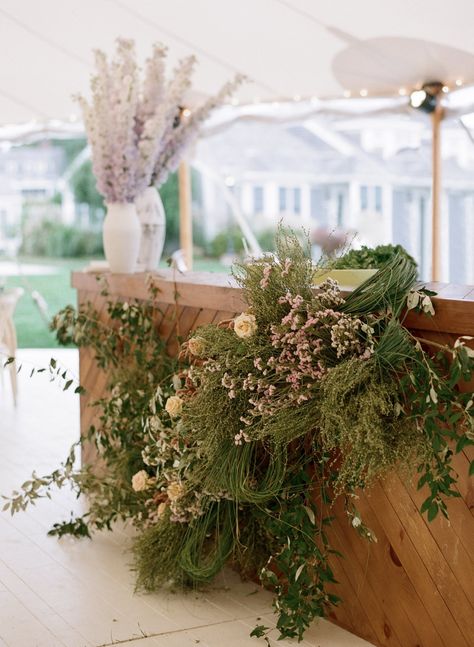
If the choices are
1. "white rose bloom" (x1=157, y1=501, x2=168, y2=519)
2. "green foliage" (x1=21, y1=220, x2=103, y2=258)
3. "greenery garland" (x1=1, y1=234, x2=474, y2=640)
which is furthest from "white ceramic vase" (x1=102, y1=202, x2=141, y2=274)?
"green foliage" (x1=21, y1=220, x2=103, y2=258)

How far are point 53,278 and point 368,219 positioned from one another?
388 centimetres

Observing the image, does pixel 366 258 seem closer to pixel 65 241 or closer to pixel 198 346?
pixel 198 346

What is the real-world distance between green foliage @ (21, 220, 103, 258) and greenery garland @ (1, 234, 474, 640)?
7384 millimetres

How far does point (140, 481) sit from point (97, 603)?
0.42 m

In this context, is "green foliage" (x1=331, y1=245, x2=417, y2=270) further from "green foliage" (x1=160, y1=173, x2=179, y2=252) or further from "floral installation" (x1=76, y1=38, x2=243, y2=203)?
"green foliage" (x1=160, y1=173, x2=179, y2=252)

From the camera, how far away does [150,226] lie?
432 centimetres

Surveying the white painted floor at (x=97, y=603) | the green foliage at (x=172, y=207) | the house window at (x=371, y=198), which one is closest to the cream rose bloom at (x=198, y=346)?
the white painted floor at (x=97, y=603)

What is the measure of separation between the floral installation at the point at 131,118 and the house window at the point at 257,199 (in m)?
5.50

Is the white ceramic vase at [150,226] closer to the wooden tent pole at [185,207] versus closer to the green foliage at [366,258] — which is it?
the green foliage at [366,258]

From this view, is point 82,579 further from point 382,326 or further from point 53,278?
point 53,278

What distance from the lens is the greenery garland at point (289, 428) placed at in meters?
2.39

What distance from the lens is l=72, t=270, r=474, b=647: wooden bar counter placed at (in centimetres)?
246

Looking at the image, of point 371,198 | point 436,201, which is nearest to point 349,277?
point 436,201

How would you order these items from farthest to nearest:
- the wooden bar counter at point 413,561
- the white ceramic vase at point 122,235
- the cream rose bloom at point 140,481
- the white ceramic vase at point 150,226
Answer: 1. the white ceramic vase at point 150,226
2. the white ceramic vase at point 122,235
3. the cream rose bloom at point 140,481
4. the wooden bar counter at point 413,561
